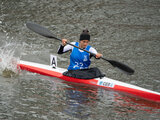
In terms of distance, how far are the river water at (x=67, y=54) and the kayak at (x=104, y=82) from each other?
8.0 inches

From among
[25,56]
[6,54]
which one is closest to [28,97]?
[6,54]

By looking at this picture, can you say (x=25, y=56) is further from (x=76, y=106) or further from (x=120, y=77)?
(x=76, y=106)

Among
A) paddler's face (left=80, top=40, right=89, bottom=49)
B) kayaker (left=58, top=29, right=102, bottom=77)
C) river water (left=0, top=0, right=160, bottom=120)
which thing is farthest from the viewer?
kayaker (left=58, top=29, right=102, bottom=77)

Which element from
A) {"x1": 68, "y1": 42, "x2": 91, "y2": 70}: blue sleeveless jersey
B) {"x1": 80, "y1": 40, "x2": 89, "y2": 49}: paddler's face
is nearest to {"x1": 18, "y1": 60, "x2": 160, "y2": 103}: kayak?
{"x1": 68, "y1": 42, "x2": 91, "y2": 70}: blue sleeveless jersey

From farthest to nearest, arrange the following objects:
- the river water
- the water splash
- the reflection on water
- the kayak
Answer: the water splash
the kayak
the river water
the reflection on water

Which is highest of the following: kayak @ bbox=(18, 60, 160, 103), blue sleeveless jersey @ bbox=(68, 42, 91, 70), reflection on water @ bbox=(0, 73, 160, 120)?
blue sleeveless jersey @ bbox=(68, 42, 91, 70)

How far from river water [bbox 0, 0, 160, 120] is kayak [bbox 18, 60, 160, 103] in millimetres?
202

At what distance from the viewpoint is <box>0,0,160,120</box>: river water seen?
7.07m

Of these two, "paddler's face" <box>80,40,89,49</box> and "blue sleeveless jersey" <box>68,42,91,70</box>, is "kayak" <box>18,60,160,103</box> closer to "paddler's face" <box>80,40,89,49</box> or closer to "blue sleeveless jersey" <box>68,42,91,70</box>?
"blue sleeveless jersey" <box>68,42,91,70</box>

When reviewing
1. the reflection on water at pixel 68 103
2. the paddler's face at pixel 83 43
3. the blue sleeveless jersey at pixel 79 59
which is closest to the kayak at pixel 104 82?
the reflection on water at pixel 68 103

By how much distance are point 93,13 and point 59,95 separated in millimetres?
10471

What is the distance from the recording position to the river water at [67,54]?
707 centimetres

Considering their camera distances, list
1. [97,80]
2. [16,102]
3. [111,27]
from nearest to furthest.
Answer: [16,102] < [97,80] < [111,27]

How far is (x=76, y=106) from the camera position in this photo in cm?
725
